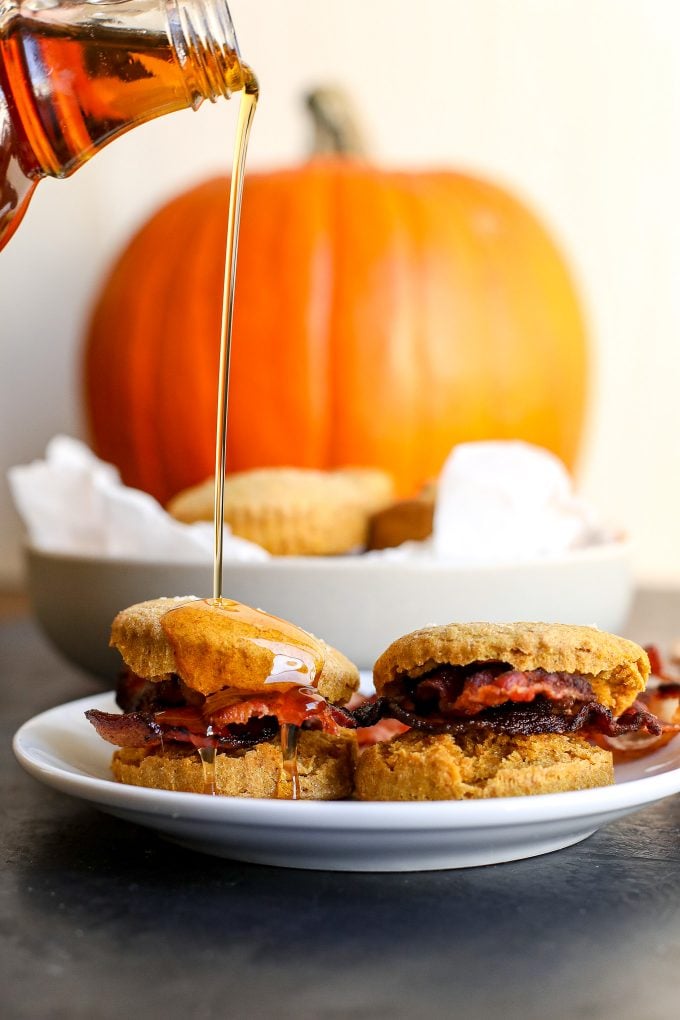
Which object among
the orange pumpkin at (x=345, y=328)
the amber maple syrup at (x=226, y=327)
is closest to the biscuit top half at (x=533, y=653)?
the amber maple syrup at (x=226, y=327)

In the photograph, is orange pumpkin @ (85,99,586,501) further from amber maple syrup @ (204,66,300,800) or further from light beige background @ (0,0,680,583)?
amber maple syrup @ (204,66,300,800)

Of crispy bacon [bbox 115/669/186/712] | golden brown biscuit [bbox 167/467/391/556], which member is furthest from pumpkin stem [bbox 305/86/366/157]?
crispy bacon [bbox 115/669/186/712]

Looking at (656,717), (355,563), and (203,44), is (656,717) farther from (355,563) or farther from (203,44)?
(203,44)

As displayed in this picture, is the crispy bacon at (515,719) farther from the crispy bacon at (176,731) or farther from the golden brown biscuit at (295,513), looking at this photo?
the golden brown biscuit at (295,513)

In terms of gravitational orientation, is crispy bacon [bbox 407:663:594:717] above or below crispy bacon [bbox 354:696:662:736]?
above

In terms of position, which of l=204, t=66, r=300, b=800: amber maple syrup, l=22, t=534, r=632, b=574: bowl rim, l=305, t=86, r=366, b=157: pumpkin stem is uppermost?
l=305, t=86, r=366, b=157: pumpkin stem

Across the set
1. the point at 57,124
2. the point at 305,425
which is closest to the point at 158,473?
the point at 305,425
